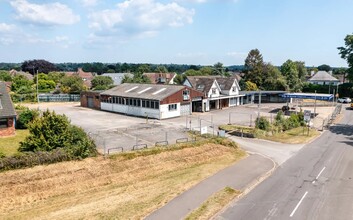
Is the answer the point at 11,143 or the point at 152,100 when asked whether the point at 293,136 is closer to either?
the point at 152,100

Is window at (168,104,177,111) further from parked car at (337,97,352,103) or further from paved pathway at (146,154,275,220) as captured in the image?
parked car at (337,97,352,103)

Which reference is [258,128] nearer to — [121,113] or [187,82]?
[121,113]

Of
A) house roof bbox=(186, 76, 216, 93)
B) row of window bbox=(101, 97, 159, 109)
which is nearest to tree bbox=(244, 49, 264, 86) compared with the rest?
house roof bbox=(186, 76, 216, 93)

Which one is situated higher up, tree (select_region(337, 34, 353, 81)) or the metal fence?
tree (select_region(337, 34, 353, 81))

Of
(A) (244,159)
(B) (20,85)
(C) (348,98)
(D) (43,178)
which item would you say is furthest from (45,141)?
(C) (348,98)

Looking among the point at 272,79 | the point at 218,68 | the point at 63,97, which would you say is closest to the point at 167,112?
the point at 63,97

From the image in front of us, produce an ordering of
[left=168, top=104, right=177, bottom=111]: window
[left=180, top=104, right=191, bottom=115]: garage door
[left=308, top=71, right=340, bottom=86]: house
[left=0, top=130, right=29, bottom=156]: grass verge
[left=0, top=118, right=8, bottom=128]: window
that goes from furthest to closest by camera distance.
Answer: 1. [left=308, top=71, right=340, bottom=86]: house
2. [left=180, top=104, right=191, bottom=115]: garage door
3. [left=168, top=104, right=177, bottom=111]: window
4. [left=0, top=118, right=8, bottom=128]: window
5. [left=0, top=130, right=29, bottom=156]: grass verge

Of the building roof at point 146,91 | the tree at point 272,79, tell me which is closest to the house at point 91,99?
the building roof at point 146,91
